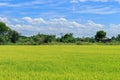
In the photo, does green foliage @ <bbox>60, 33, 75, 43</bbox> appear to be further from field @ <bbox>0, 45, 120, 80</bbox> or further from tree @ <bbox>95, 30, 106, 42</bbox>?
field @ <bbox>0, 45, 120, 80</bbox>

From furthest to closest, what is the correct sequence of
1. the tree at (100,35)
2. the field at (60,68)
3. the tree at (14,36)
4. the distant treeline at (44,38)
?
the tree at (100,35)
the tree at (14,36)
the distant treeline at (44,38)
the field at (60,68)

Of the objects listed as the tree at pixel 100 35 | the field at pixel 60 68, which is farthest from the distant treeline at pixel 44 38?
the field at pixel 60 68

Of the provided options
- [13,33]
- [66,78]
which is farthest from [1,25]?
[66,78]

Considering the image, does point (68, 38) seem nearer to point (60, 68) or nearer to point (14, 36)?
point (14, 36)

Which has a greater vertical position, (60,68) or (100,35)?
(100,35)

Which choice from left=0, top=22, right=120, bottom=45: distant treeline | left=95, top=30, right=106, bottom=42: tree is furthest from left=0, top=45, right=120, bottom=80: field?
left=95, top=30, right=106, bottom=42: tree

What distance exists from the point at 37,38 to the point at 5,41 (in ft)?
38.4

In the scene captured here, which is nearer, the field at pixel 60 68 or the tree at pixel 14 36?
the field at pixel 60 68

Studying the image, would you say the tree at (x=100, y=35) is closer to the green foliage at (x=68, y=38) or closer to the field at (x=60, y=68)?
the green foliage at (x=68, y=38)

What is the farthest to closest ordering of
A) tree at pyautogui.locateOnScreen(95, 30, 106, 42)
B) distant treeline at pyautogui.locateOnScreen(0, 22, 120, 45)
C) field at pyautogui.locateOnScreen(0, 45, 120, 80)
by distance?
tree at pyautogui.locateOnScreen(95, 30, 106, 42), distant treeline at pyautogui.locateOnScreen(0, 22, 120, 45), field at pyautogui.locateOnScreen(0, 45, 120, 80)

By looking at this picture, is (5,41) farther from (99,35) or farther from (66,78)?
(66,78)

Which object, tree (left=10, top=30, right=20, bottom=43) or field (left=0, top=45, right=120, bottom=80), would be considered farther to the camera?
tree (left=10, top=30, right=20, bottom=43)

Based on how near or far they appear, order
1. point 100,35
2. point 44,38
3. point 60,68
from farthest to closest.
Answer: point 100,35 < point 44,38 < point 60,68

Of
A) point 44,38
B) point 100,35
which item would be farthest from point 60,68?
point 100,35
